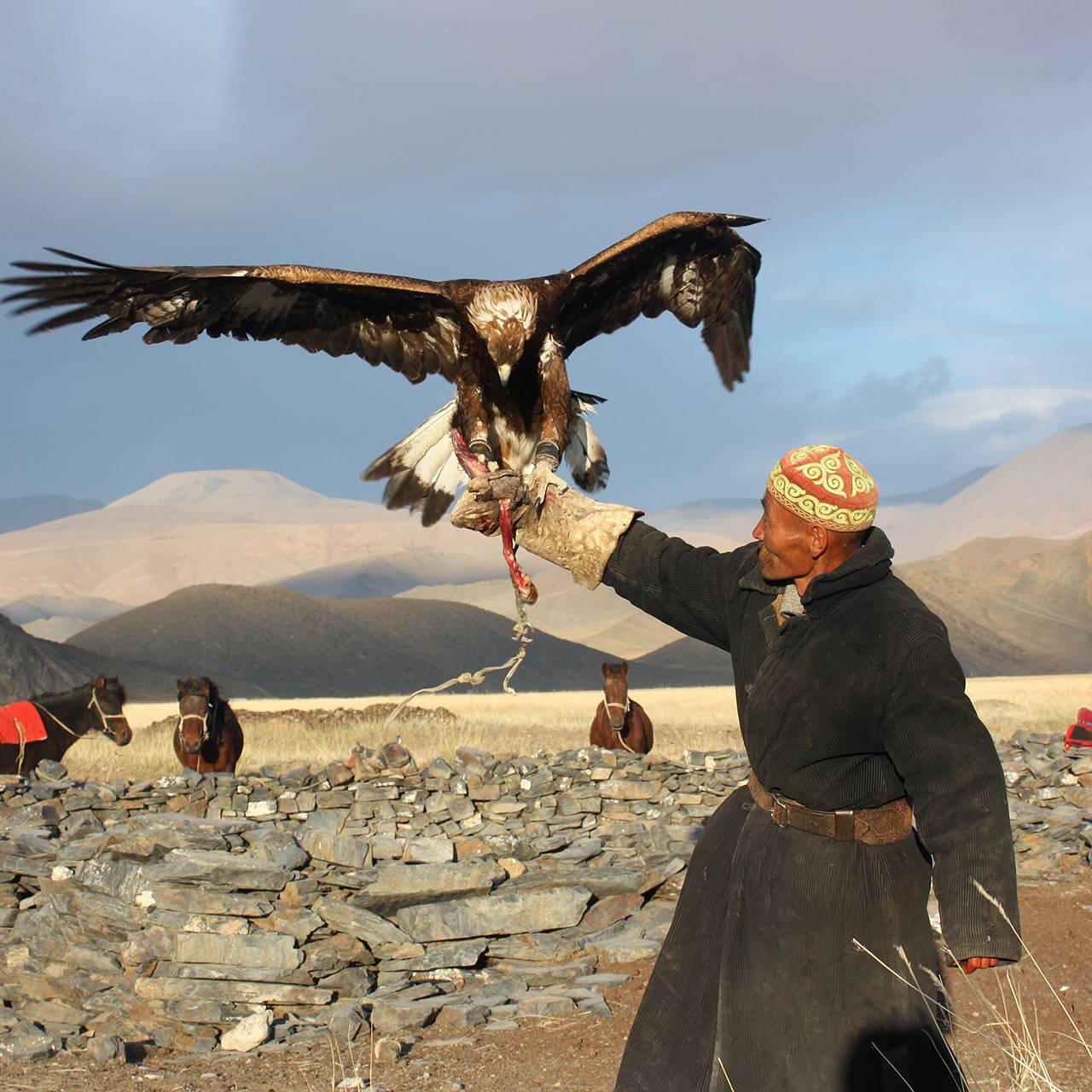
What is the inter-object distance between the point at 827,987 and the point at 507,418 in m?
3.76

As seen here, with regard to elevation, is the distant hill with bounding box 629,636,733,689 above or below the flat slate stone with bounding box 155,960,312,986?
below

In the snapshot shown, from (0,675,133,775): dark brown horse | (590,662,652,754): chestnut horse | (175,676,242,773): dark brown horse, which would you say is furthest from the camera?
(0,675,133,775): dark brown horse

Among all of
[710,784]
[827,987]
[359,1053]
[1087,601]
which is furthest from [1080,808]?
[1087,601]

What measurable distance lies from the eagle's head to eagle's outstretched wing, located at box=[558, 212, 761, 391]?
58cm

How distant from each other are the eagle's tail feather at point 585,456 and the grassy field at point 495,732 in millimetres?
7549

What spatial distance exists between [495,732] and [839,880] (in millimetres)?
17100

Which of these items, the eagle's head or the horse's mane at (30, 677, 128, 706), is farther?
the horse's mane at (30, 677, 128, 706)

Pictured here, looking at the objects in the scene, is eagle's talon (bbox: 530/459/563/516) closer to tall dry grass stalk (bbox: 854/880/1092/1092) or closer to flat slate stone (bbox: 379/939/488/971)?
tall dry grass stalk (bbox: 854/880/1092/1092)

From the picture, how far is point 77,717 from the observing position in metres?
12.7

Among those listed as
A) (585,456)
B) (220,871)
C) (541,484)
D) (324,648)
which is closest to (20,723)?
(220,871)

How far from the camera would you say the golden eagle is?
588cm

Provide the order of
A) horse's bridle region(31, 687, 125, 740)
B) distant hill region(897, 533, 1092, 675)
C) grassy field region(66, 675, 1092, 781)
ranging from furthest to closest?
distant hill region(897, 533, 1092, 675) → grassy field region(66, 675, 1092, 781) → horse's bridle region(31, 687, 125, 740)

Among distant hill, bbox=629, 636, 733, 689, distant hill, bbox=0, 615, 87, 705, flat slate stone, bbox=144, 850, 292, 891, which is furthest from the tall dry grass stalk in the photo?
distant hill, bbox=629, 636, 733, 689

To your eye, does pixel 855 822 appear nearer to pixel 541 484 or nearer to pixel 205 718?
pixel 541 484
